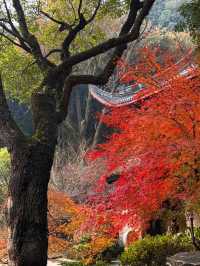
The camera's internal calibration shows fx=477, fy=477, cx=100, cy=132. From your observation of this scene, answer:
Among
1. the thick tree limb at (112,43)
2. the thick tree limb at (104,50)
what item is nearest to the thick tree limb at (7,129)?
the thick tree limb at (104,50)

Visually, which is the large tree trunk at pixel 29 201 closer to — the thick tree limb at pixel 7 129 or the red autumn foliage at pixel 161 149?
the thick tree limb at pixel 7 129

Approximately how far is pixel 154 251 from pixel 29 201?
6371 millimetres

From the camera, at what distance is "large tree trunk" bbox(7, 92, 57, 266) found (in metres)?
6.64

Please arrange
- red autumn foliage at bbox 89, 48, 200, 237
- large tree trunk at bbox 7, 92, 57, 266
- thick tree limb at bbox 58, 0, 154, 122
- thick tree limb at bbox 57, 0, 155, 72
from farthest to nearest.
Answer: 1. red autumn foliage at bbox 89, 48, 200, 237
2. thick tree limb at bbox 57, 0, 155, 72
3. thick tree limb at bbox 58, 0, 154, 122
4. large tree trunk at bbox 7, 92, 57, 266

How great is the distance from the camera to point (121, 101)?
22250 millimetres

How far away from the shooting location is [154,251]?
12.3 metres

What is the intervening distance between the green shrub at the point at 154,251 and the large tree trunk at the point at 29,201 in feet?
19.7

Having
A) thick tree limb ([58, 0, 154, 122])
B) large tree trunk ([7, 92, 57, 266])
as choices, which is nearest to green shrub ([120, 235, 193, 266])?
thick tree limb ([58, 0, 154, 122])

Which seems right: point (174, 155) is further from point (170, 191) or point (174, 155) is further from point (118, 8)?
point (118, 8)

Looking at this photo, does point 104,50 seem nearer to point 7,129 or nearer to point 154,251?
point 7,129

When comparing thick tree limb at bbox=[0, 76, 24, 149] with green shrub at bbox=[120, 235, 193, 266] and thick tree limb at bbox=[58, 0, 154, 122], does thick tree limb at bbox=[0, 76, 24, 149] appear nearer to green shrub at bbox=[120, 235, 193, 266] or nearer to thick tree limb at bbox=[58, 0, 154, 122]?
thick tree limb at bbox=[58, 0, 154, 122]

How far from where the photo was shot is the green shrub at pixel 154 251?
1212 cm

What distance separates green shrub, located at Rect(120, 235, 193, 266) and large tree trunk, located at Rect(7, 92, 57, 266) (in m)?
5.99

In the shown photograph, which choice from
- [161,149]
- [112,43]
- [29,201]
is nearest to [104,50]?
[112,43]
